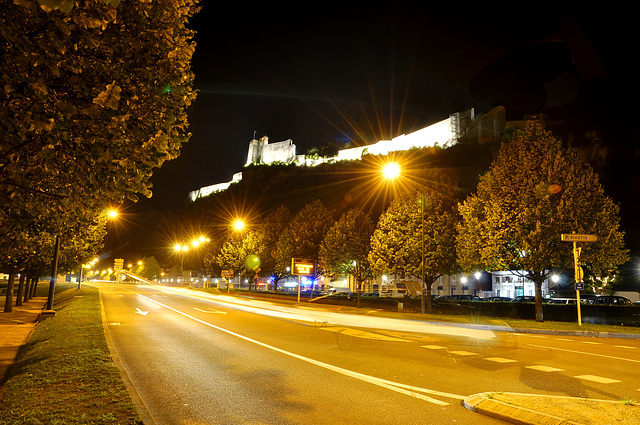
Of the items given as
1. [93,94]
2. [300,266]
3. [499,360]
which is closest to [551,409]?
[499,360]

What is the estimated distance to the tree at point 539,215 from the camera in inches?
963

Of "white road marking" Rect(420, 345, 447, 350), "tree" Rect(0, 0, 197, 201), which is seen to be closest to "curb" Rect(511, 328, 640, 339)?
"white road marking" Rect(420, 345, 447, 350)

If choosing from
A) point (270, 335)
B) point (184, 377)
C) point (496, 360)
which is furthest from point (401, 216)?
point (184, 377)

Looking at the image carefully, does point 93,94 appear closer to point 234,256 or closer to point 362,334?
point 362,334

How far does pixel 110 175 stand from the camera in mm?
5562

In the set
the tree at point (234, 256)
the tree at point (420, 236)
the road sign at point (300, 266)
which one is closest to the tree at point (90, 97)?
the tree at point (420, 236)

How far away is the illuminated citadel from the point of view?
115 m

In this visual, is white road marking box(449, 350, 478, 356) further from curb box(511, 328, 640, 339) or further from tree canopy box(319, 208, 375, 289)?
tree canopy box(319, 208, 375, 289)

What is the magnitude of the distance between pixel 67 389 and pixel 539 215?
2577 cm

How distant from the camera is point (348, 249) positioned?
43438 millimetres

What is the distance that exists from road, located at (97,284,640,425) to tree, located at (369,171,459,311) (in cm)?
1743

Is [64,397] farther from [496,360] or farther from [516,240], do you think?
[516,240]

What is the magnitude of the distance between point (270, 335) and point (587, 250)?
2089 cm

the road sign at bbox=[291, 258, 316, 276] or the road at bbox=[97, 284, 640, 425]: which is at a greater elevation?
the road sign at bbox=[291, 258, 316, 276]
